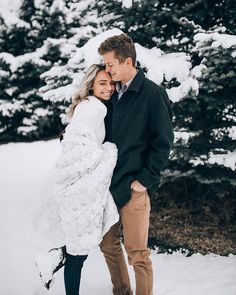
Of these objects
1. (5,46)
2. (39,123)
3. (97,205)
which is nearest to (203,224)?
(97,205)

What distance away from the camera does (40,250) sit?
4.65 metres

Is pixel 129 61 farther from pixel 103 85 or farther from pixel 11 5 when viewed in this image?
pixel 11 5

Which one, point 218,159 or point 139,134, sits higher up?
point 139,134

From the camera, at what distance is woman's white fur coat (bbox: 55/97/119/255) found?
3.09m

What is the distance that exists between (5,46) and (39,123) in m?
2.25

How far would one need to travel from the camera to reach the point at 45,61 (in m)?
9.98

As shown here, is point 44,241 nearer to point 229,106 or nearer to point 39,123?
point 229,106

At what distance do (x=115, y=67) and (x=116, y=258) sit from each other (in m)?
1.70

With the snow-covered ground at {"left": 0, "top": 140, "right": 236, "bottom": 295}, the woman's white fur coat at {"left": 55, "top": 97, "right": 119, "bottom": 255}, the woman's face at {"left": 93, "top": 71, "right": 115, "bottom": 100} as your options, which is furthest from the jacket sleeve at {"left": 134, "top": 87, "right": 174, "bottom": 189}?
the snow-covered ground at {"left": 0, "top": 140, "right": 236, "bottom": 295}

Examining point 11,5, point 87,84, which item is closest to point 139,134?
point 87,84

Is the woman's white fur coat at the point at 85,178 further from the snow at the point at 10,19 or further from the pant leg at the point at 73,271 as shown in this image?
the snow at the point at 10,19

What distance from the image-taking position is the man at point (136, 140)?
3.06 m

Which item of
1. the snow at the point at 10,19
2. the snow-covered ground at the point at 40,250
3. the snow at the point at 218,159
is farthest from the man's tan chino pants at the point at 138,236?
the snow at the point at 10,19

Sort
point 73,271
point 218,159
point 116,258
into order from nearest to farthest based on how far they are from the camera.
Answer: point 73,271
point 116,258
point 218,159
